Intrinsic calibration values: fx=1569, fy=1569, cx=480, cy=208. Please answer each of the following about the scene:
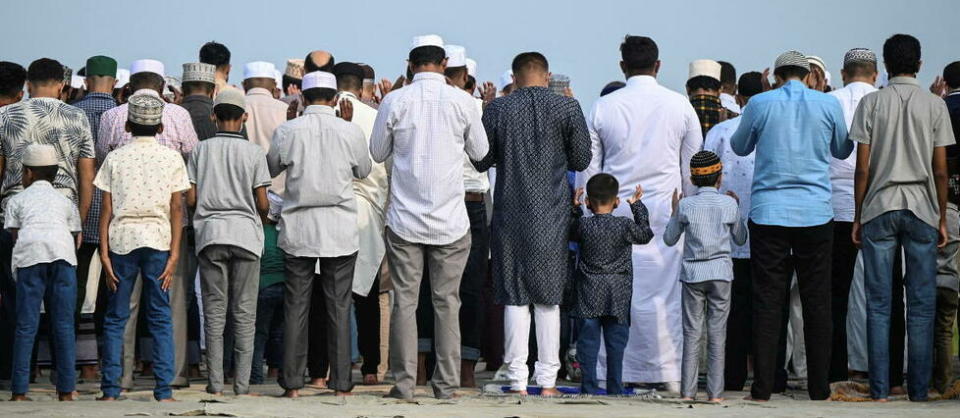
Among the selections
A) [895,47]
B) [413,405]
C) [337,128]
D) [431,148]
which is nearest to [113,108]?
[337,128]

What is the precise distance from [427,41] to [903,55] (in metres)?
2.57

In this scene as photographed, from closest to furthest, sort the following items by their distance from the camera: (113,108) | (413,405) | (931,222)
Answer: (413,405) → (931,222) → (113,108)

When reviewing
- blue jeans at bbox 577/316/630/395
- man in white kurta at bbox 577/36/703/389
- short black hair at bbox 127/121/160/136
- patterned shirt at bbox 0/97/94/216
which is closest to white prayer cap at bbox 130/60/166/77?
patterned shirt at bbox 0/97/94/216

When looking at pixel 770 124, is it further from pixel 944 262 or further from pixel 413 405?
pixel 413 405

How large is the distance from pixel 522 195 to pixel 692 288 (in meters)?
1.03

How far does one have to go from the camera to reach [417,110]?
830 centimetres

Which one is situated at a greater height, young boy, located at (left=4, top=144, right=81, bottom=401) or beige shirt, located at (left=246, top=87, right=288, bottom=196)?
beige shirt, located at (left=246, top=87, right=288, bottom=196)

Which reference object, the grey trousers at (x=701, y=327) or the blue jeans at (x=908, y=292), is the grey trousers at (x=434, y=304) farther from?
the blue jeans at (x=908, y=292)

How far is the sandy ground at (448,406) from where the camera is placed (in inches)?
283

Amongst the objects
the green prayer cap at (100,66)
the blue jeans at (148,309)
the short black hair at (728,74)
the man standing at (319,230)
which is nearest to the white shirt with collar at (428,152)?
the man standing at (319,230)

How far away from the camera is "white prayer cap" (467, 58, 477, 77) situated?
10.3 metres

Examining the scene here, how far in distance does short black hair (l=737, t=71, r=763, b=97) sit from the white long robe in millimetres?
1315

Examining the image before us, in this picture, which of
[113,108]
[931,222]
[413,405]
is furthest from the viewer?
[113,108]

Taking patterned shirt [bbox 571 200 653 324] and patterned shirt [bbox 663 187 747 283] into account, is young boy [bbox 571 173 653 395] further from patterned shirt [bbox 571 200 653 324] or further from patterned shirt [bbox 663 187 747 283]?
patterned shirt [bbox 663 187 747 283]
